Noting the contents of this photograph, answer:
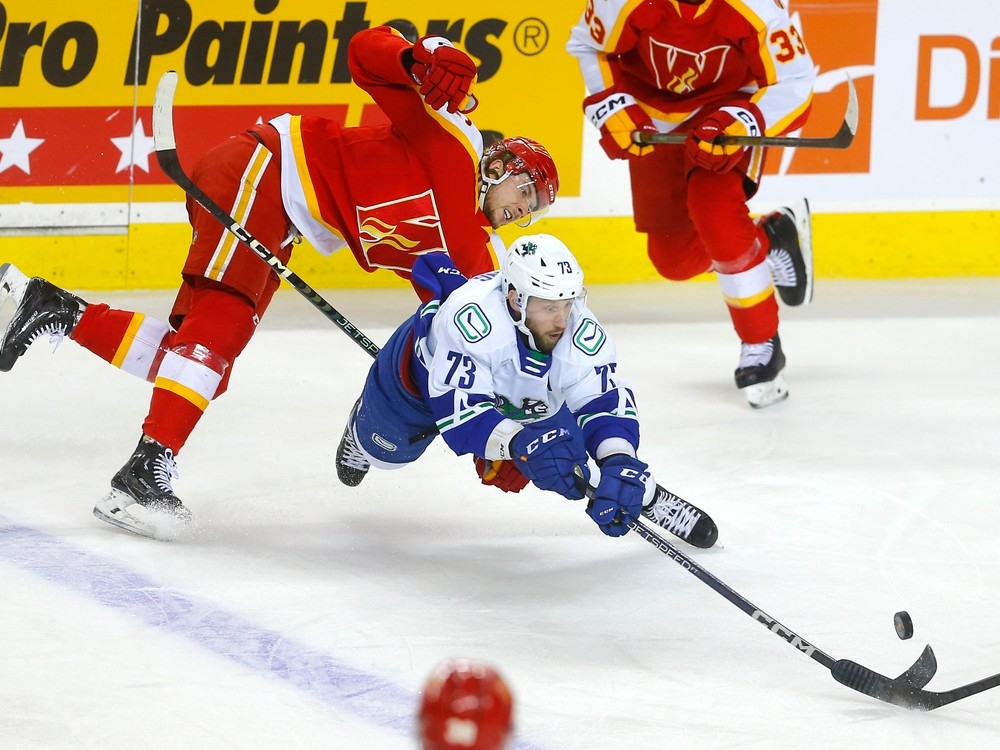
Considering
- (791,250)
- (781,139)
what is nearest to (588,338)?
(781,139)

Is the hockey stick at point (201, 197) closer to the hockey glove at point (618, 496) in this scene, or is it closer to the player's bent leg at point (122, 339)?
the player's bent leg at point (122, 339)

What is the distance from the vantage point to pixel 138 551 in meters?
2.88

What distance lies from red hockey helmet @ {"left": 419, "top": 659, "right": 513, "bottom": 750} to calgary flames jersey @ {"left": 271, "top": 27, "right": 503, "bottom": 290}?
7.84ft

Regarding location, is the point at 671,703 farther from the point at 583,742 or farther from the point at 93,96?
the point at 93,96

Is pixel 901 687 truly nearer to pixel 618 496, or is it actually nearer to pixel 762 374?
pixel 618 496

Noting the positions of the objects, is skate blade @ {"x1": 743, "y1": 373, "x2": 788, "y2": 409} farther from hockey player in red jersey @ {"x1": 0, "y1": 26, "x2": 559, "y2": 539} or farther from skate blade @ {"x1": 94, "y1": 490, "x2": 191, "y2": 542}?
skate blade @ {"x1": 94, "y1": 490, "x2": 191, "y2": 542}

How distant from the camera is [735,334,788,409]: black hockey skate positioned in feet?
13.9

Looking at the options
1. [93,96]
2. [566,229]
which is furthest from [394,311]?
[93,96]

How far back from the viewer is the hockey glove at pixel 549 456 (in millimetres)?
2463

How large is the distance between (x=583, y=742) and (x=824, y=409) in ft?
7.70

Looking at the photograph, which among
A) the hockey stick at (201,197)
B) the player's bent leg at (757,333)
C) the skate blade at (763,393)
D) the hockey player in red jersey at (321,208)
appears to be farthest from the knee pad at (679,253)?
the hockey stick at (201,197)

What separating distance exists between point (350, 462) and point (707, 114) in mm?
1664

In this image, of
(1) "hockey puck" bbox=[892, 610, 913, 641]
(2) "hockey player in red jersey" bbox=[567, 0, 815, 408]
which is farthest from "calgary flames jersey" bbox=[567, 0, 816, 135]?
(1) "hockey puck" bbox=[892, 610, 913, 641]

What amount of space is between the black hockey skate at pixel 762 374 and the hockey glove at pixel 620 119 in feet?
2.18
